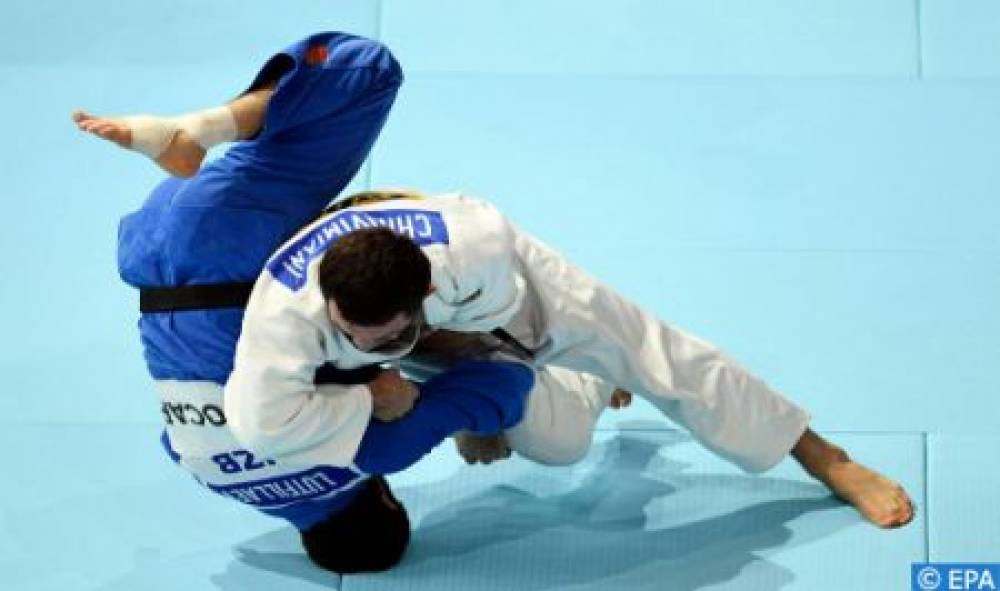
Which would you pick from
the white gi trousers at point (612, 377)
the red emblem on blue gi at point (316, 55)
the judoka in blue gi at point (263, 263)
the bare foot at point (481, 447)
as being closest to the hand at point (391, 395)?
the judoka in blue gi at point (263, 263)

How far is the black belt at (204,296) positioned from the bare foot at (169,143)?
0.88 ft

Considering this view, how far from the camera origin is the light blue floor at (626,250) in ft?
14.4

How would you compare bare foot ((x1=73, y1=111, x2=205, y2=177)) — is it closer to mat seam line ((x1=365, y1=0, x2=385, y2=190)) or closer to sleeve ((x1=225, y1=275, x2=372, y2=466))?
sleeve ((x1=225, y1=275, x2=372, y2=466))

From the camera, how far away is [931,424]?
180 inches

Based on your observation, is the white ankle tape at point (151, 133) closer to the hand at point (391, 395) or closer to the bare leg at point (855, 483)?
the hand at point (391, 395)

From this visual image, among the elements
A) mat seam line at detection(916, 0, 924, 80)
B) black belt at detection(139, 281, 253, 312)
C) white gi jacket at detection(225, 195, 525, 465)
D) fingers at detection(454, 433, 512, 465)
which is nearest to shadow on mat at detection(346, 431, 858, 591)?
fingers at detection(454, 433, 512, 465)

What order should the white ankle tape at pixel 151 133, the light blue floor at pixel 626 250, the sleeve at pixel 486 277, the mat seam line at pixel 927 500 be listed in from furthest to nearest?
the light blue floor at pixel 626 250, the mat seam line at pixel 927 500, the sleeve at pixel 486 277, the white ankle tape at pixel 151 133

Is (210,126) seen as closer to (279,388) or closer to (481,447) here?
(279,388)

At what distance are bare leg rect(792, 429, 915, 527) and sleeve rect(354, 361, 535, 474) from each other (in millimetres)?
732

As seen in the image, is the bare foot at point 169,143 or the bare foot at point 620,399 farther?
the bare foot at point 620,399

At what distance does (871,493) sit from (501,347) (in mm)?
942

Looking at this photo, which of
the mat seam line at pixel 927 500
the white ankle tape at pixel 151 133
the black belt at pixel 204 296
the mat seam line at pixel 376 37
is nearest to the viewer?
the white ankle tape at pixel 151 133

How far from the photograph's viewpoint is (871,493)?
4.32 m

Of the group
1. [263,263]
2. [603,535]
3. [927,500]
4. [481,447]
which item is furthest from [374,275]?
[927,500]
